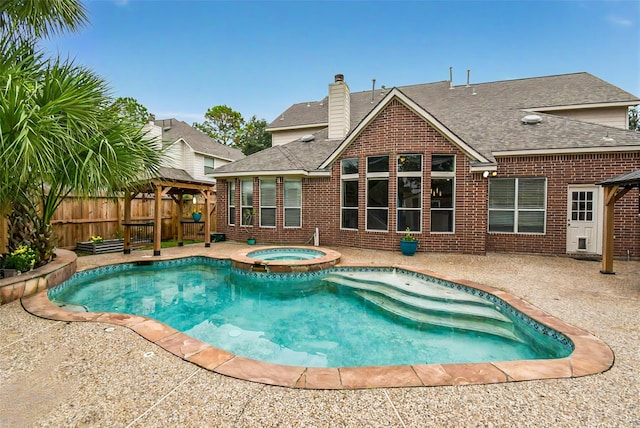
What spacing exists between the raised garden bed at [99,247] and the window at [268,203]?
5453mm

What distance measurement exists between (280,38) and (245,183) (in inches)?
312

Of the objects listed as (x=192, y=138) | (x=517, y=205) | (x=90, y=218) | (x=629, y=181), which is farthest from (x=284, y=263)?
(x=192, y=138)

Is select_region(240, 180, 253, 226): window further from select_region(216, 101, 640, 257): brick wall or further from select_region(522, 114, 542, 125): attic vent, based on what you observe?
select_region(522, 114, 542, 125): attic vent

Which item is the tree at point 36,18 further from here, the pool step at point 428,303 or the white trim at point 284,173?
the pool step at point 428,303

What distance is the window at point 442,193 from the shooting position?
1005 cm

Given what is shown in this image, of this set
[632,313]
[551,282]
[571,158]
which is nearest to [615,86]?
[571,158]

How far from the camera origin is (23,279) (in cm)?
→ 526

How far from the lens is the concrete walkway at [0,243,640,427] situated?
2253mm

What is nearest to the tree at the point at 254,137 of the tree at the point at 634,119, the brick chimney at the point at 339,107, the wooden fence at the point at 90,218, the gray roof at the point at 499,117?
→ the gray roof at the point at 499,117

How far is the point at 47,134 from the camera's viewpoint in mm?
4859

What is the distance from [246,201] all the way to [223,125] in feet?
90.4

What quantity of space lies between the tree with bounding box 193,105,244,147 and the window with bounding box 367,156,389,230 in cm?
2983

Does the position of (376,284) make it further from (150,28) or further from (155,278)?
(150,28)

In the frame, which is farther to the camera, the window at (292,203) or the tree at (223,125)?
the tree at (223,125)
